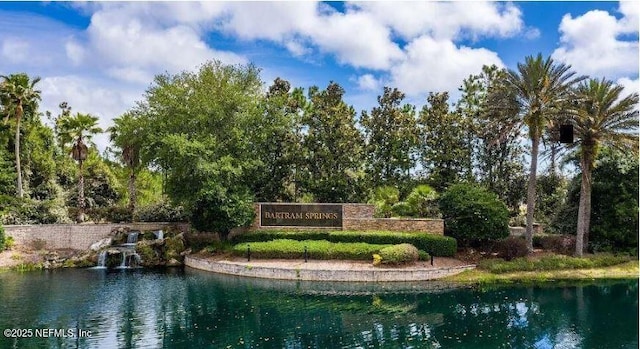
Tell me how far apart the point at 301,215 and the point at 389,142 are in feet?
34.1

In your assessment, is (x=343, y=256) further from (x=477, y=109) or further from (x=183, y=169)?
(x=477, y=109)

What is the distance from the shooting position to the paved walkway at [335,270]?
2572cm

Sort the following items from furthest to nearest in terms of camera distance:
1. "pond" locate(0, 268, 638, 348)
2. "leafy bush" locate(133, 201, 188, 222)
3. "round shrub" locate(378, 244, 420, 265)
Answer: "leafy bush" locate(133, 201, 188, 222) < "round shrub" locate(378, 244, 420, 265) < "pond" locate(0, 268, 638, 348)

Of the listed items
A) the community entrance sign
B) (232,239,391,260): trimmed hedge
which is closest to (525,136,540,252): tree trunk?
(232,239,391,260): trimmed hedge

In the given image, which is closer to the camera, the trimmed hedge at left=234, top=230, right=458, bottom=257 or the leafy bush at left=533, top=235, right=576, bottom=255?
the trimmed hedge at left=234, top=230, right=458, bottom=257

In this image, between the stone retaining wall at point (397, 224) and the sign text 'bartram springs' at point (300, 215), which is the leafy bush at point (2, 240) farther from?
the stone retaining wall at point (397, 224)

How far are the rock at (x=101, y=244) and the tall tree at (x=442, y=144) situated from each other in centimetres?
2305

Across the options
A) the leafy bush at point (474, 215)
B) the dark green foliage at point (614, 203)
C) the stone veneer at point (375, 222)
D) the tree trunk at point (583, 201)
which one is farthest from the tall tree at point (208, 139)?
the dark green foliage at point (614, 203)

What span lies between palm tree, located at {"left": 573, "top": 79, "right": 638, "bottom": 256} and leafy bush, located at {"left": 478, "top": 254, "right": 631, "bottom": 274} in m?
1.20

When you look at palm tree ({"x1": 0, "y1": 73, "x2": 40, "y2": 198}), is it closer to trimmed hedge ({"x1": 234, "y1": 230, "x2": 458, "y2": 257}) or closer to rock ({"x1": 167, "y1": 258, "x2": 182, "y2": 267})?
rock ({"x1": 167, "y1": 258, "x2": 182, "y2": 267})

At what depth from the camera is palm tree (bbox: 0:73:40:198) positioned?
36688mm

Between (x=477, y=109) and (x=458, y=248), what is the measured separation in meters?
13.2

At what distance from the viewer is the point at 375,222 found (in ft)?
103

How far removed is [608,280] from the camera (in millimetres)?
25281
